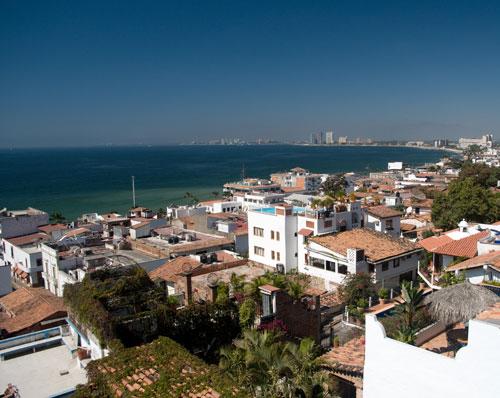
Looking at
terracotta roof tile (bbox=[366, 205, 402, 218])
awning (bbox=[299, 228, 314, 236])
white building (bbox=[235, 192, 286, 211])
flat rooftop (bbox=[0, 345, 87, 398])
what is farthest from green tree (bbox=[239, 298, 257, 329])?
white building (bbox=[235, 192, 286, 211])

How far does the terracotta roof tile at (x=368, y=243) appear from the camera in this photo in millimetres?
26844

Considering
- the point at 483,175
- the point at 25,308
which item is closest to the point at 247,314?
the point at 25,308

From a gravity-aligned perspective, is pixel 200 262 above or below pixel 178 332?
below

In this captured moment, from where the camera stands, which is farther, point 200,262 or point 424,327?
point 200,262

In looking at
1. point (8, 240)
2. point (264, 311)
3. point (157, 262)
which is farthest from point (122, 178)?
point (264, 311)

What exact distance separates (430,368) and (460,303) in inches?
116

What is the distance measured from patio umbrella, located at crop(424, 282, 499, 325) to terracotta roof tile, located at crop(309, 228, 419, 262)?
46.0ft

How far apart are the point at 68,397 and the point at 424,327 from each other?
9040 mm

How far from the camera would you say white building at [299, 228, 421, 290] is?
85.0 feet

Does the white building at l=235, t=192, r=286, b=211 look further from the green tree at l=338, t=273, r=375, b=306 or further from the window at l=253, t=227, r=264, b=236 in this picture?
the green tree at l=338, t=273, r=375, b=306

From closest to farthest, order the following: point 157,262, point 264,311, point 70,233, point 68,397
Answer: point 68,397 < point 264,311 < point 157,262 < point 70,233

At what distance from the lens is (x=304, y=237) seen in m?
30.1

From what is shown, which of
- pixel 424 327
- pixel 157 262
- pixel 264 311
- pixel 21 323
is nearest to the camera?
pixel 424 327

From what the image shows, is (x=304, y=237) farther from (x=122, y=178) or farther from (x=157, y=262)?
(x=122, y=178)
